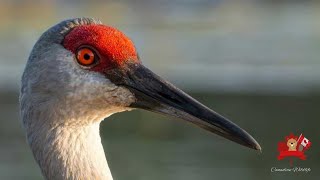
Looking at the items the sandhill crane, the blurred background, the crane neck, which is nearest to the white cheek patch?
the sandhill crane

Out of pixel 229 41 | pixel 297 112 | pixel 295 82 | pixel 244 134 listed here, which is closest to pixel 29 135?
pixel 244 134

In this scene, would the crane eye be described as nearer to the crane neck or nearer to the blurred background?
the crane neck

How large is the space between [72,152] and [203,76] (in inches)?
479

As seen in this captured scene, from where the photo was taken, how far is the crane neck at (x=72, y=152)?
6.18m

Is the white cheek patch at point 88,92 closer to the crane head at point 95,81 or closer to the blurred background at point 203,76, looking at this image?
the crane head at point 95,81

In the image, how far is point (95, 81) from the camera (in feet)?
20.2

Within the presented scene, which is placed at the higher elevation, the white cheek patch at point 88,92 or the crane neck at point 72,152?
the white cheek patch at point 88,92

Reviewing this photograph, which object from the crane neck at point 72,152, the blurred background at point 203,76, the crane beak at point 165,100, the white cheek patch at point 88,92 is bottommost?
the crane neck at point 72,152

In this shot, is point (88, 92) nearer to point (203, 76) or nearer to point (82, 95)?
point (82, 95)

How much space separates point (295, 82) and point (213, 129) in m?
11.6

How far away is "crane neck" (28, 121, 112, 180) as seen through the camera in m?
6.18

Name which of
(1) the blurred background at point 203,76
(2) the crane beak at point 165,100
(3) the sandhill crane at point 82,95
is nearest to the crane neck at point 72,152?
(3) the sandhill crane at point 82,95

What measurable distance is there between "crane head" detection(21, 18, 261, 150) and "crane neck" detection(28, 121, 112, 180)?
81 millimetres

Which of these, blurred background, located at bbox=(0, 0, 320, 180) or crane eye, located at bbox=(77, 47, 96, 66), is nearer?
crane eye, located at bbox=(77, 47, 96, 66)
